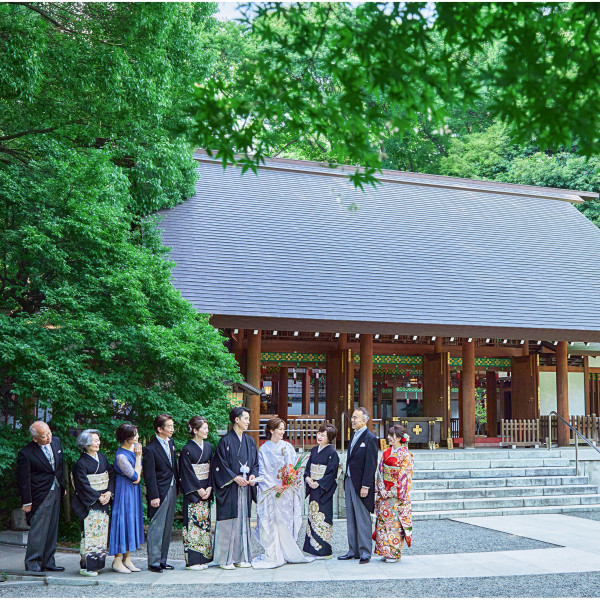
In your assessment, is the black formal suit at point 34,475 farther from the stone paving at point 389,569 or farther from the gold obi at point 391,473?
the gold obi at point 391,473

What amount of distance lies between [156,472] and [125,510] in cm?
48

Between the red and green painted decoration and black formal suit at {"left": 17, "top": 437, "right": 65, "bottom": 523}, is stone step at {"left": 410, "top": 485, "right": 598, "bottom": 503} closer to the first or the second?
the red and green painted decoration

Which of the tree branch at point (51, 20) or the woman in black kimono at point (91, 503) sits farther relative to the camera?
the tree branch at point (51, 20)

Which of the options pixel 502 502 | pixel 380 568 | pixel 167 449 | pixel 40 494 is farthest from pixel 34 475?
pixel 502 502

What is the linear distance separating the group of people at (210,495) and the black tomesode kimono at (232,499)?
0.03 ft

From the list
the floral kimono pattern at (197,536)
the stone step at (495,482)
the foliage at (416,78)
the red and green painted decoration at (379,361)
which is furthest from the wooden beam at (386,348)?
the foliage at (416,78)

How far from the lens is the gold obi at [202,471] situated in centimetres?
725

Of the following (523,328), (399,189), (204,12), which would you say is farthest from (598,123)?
(399,189)

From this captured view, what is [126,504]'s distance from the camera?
697 cm

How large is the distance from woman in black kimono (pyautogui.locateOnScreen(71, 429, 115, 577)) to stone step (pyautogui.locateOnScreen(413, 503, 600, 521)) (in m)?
5.58

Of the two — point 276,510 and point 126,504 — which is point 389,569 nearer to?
point 276,510

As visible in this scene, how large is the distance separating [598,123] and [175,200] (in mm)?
12825

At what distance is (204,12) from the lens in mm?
12445

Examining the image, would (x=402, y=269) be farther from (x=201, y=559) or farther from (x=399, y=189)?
(x=201, y=559)
